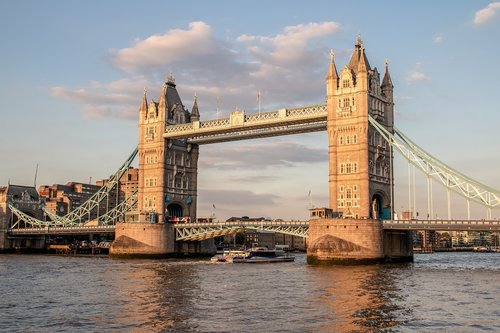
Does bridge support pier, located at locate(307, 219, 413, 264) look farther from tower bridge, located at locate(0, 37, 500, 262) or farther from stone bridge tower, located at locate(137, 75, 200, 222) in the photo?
stone bridge tower, located at locate(137, 75, 200, 222)

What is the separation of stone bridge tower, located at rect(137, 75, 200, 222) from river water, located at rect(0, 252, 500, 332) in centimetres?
4891

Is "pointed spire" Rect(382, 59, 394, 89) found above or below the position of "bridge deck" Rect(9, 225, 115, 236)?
above

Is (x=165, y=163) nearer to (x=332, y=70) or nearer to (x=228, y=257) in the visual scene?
(x=228, y=257)

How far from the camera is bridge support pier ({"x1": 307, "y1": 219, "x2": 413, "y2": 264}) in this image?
83.2m

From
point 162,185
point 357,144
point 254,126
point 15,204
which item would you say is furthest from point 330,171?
point 15,204

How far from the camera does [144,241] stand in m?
110

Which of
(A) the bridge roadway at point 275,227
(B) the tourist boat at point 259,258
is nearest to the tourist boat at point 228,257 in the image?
(B) the tourist boat at point 259,258

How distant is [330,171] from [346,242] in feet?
45.6

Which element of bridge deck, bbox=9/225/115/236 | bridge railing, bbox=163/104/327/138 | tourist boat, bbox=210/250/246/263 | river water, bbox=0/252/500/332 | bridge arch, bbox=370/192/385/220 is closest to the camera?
river water, bbox=0/252/500/332


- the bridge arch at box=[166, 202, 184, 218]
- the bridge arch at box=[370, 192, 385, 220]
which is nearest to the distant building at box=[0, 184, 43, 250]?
the bridge arch at box=[166, 202, 184, 218]

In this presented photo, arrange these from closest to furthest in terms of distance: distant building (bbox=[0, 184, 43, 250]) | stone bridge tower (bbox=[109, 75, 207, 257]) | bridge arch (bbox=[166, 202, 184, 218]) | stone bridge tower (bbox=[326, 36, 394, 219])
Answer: stone bridge tower (bbox=[326, 36, 394, 219]), stone bridge tower (bbox=[109, 75, 207, 257]), bridge arch (bbox=[166, 202, 184, 218]), distant building (bbox=[0, 184, 43, 250])

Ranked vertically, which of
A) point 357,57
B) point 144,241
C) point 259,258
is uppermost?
point 357,57

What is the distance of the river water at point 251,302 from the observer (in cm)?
3588

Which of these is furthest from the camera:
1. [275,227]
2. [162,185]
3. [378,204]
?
[162,185]
